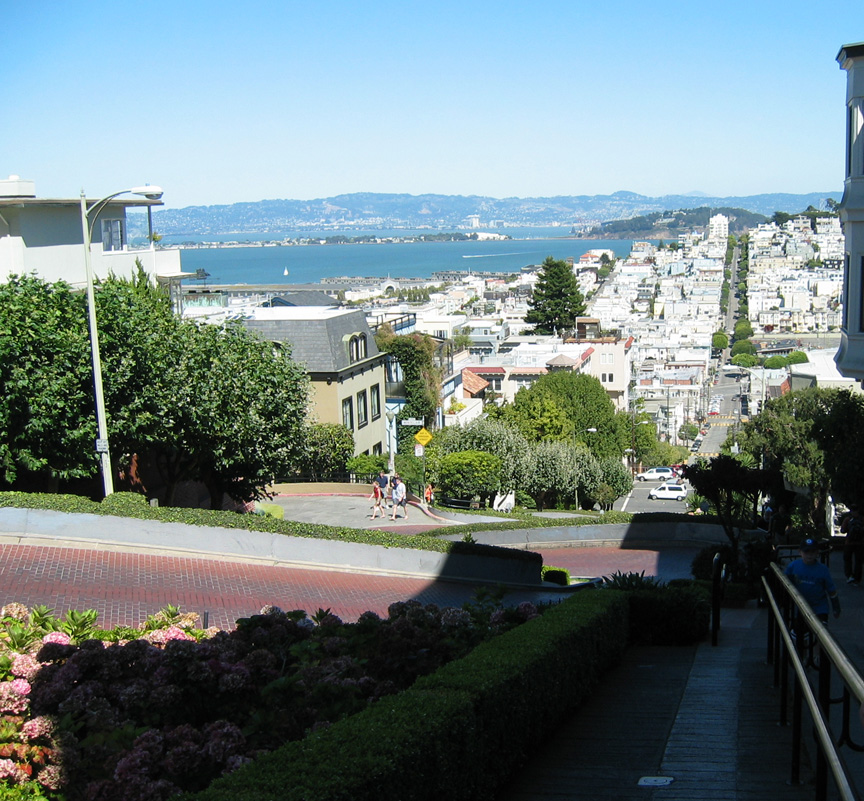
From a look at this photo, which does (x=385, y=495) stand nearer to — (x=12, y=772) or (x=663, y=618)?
(x=663, y=618)

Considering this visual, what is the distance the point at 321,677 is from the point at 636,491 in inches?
3345

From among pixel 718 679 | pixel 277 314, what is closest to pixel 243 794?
pixel 718 679

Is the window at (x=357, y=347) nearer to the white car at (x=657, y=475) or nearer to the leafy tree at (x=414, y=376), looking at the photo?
the leafy tree at (x=414, y=376)

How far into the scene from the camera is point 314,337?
4325 centimetres

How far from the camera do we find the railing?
145 inches

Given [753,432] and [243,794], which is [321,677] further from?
[753,432]

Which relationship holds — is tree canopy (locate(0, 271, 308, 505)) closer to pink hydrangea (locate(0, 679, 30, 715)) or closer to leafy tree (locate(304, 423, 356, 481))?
leafy tree (locate(304, 423, 356, 481))

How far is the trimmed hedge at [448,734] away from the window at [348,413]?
35708mm

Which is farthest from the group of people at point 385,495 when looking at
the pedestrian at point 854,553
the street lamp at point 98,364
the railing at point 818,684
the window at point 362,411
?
the railing at point 818,684

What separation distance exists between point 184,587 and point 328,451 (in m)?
24.7

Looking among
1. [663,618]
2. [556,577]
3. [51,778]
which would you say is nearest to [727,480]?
[556,577]

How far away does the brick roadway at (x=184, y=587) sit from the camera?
42.1 ft

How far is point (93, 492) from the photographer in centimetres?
2438

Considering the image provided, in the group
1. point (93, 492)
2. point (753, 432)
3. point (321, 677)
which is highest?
point (321, 677)
